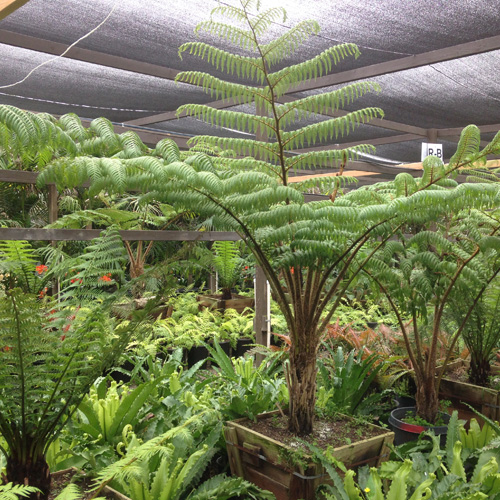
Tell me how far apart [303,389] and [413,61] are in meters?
2.25

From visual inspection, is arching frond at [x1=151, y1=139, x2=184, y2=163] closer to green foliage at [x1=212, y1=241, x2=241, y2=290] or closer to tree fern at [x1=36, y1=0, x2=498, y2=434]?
tree fern at [x1=36, y1=0, x2=498, y2=434]

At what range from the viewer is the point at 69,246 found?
5223mm

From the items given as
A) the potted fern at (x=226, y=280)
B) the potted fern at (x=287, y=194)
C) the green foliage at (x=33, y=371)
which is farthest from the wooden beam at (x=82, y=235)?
the potted fern at (x=226, y=280)

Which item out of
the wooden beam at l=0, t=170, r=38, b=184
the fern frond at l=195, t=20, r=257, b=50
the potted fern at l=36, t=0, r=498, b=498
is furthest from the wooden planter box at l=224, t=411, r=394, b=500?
the fern frond at l=195, t=20, r=257, b=50

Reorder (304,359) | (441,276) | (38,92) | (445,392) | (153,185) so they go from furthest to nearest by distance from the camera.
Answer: (38,92) < (445,392) < (441,276) < (304,359) < (153,185)

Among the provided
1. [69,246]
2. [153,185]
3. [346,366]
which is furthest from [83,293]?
[69,246]

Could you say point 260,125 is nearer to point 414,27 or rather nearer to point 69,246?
point 414,27

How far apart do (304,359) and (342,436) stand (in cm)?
40

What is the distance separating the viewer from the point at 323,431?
2.58 meters

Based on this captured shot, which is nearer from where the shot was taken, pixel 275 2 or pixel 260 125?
pixel 260 125

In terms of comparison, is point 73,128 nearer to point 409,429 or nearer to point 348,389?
point 348,389

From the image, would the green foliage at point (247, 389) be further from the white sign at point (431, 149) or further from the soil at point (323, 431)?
the white sign at point (431, 149)

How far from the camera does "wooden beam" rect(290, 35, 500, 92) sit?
10.6 feet

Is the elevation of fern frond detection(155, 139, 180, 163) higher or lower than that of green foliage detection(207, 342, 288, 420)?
higher
